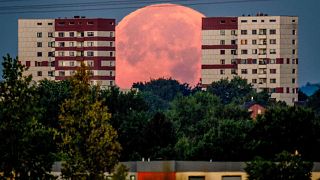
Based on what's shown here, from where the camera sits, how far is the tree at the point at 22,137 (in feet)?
389

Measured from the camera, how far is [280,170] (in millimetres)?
131625

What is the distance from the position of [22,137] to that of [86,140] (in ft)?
21.6

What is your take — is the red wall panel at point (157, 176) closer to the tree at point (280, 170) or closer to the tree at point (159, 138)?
the tree at point (280, 170)

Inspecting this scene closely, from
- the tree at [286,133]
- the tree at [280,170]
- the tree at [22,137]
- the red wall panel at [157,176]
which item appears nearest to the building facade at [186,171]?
the red wall panel at [157,176]

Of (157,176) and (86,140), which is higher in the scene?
(86,140)

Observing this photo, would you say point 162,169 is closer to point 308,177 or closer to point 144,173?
point 144,173

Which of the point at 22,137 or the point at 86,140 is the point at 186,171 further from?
the point at 22,137

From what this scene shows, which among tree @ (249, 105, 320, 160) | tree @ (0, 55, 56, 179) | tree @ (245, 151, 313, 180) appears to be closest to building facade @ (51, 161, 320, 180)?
tree @ (245, 151, 313, 180)

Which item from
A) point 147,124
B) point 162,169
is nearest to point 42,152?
point 162,169

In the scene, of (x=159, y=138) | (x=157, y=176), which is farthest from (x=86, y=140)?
(x=159, y=138)

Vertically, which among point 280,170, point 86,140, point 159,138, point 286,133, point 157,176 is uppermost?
point 159,138

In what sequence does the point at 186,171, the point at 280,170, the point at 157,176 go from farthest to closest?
the point at 157,176
the point at 186,171
the point at 280,170

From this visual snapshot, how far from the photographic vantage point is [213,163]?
5271 inches

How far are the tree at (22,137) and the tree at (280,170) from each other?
62.6ft
